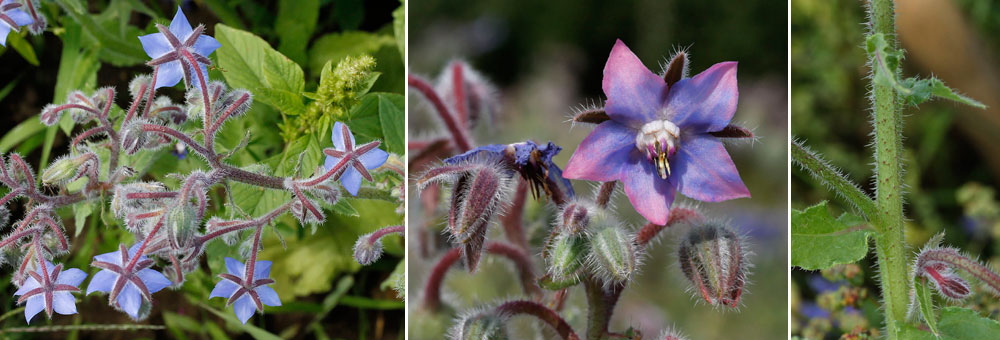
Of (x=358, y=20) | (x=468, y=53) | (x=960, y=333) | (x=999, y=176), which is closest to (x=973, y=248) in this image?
(x=999, y=176)

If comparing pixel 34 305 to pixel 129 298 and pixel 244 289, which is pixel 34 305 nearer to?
pixel 129 298

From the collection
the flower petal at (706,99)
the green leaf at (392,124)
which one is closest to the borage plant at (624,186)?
the flower petal at (706,99)

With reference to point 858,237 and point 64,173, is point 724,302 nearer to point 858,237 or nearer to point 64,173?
point 858,237

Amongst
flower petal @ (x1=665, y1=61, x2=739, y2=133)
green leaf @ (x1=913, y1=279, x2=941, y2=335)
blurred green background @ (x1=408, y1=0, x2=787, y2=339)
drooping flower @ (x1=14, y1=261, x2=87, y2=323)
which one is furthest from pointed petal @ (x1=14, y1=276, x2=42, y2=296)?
blurred green background @ (x1=408, y1=0, x2=787, y2=339)

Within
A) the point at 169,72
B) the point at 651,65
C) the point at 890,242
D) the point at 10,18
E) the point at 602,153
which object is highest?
the point at 651,65

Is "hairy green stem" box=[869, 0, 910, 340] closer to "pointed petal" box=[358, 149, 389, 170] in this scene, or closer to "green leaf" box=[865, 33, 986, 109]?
"green leaf" box=[865, 33, 986, 109]

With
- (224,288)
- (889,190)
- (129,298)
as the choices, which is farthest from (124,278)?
(889,190)
